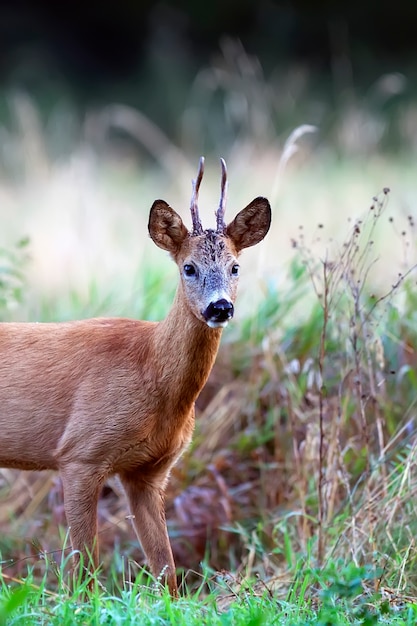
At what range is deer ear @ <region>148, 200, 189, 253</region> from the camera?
509 centimetres

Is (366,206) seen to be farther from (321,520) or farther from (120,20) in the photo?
(120,20)

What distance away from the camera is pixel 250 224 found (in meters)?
5.25

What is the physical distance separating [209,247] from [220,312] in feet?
1.41

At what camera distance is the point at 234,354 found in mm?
7359

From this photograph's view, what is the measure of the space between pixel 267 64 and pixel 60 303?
464 inches

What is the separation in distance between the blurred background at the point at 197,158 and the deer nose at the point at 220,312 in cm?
103

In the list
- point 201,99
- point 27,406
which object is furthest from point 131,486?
point 201,99

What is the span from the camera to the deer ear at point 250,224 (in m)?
5.20

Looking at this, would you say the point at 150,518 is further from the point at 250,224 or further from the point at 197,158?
the point at 197,158

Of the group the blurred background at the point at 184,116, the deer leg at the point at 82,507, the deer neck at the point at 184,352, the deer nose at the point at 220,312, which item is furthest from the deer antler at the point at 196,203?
the blurred background at the point at 184,116

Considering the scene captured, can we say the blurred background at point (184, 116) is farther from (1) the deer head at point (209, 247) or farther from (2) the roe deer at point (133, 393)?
(2) the roe deer at point (133, 393)

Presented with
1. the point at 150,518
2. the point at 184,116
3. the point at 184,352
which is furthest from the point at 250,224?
the point at 184,116

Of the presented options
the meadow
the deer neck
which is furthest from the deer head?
the meadow

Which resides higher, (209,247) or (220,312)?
(209,247)
